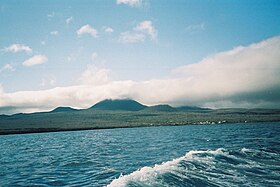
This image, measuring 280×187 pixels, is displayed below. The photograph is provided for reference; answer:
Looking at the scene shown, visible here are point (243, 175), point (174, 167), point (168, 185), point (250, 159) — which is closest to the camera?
point (168, 185)

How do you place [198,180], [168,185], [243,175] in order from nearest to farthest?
1. [168,185]
2. [198,180]
3. [243,175]

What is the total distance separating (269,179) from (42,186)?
1921 cm

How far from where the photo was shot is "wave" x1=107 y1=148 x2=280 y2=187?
69.4 ft

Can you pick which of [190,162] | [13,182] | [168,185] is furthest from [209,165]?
[13,182]

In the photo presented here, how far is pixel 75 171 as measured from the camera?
2956 centimetres

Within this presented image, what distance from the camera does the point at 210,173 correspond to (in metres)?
25.2

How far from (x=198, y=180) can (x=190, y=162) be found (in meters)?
7.74

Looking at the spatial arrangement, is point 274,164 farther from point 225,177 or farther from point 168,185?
point 168,185

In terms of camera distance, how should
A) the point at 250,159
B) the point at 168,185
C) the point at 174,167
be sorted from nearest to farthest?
the point at 168,185 < the point at 174,167 < the point at 250,159

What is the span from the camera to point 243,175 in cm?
2428

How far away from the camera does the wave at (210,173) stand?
833 inches

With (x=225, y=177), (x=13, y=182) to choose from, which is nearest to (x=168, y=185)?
(x=225, y=177)

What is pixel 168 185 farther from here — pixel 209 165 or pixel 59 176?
pixel 59 176

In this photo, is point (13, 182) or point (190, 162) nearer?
point (13, 182)
